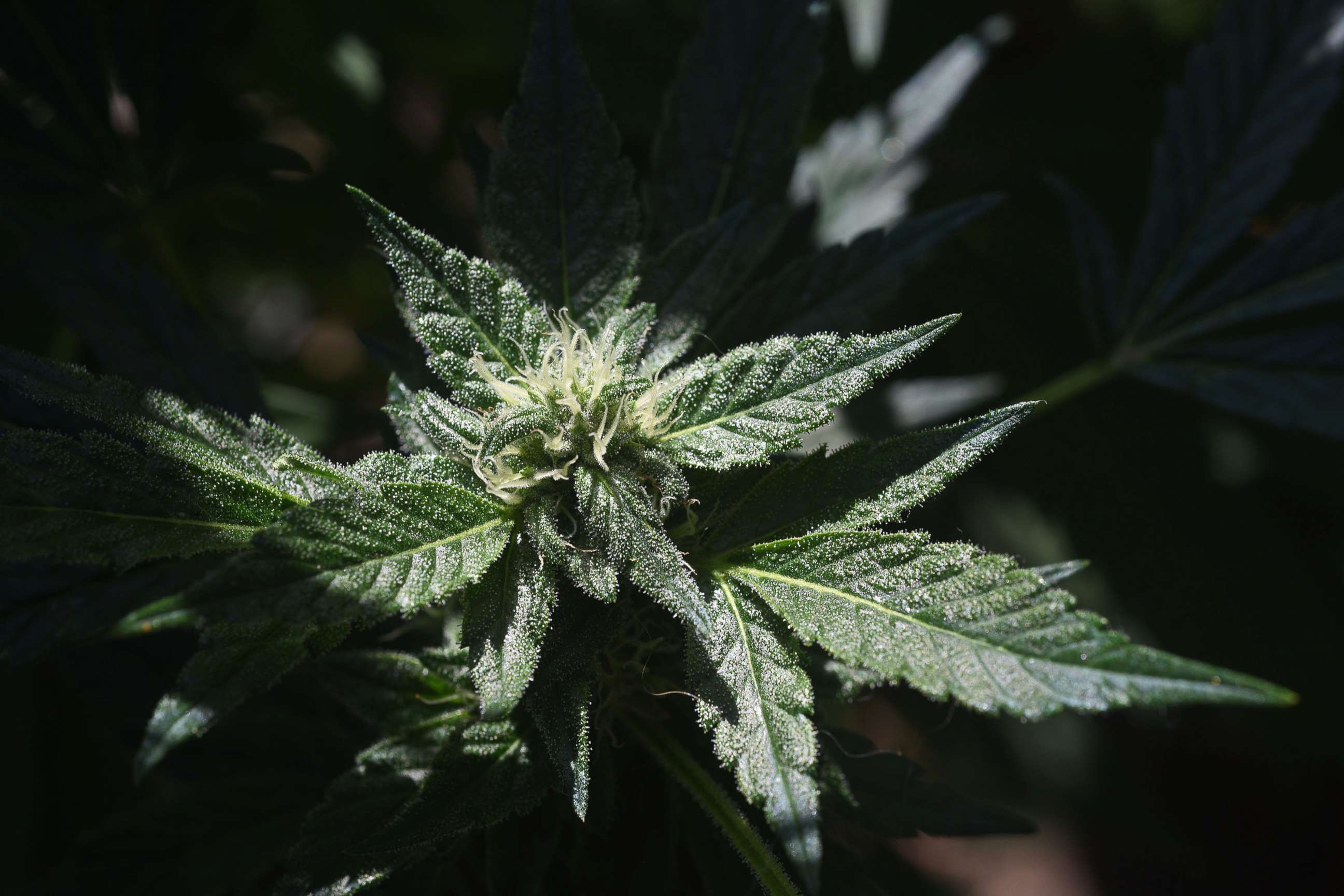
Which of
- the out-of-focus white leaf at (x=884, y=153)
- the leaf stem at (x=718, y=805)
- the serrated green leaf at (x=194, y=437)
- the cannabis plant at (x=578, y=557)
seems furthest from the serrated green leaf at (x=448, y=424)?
the out-of-focus white leaf at (x=884, y=153)

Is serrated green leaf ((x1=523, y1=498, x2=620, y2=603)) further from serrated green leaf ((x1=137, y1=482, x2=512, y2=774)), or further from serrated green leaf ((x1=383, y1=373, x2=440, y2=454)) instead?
serrated green leaf ((x1=383, y1=373, x2=440, y2=454))

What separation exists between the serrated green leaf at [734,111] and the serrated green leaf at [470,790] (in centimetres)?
71

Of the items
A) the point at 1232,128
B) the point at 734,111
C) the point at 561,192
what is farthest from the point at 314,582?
the point at 1232,128

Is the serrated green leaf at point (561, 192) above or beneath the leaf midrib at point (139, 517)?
above

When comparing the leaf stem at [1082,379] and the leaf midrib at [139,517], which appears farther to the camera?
the leaf stem at [1082,379]

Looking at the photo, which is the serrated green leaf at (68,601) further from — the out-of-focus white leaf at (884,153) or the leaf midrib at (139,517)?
the out-of-focus white leaf at (884,153)

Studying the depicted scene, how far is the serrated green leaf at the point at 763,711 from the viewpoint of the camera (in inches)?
31.9

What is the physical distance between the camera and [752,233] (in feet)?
3.97

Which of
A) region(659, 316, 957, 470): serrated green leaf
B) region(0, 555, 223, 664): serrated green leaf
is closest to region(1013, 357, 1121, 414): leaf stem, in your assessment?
region(659, 316, 957, 470): serrated green leaf

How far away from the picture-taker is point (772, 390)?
2.98 feet

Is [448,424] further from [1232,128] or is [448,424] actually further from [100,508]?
[1232,128]

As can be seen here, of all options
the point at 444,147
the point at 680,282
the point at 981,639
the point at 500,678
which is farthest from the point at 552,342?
the point at 444,147

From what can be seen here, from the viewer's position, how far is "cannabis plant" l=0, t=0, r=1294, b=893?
805 mm

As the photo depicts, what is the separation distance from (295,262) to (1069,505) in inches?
76.1
